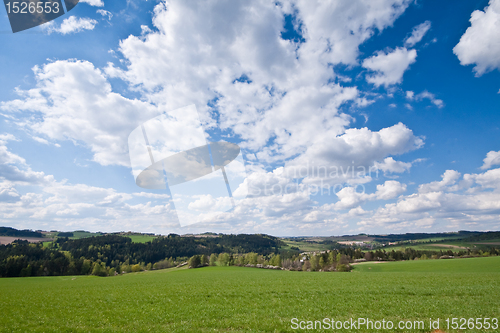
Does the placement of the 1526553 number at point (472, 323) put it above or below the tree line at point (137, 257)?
above

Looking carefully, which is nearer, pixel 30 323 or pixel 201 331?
pixel 201 331

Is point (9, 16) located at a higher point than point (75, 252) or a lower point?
higher

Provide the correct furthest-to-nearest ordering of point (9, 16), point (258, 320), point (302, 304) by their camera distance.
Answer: point (302, 304) < point (258, 320) < point (9, 16)

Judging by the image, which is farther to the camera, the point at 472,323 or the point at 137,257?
the point at 137,257

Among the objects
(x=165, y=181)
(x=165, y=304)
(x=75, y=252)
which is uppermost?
(x=165, y=181)

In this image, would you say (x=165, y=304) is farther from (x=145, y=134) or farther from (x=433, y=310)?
(x=433, y=310)

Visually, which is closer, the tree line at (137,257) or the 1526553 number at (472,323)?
the 1526553 number at (472,323)

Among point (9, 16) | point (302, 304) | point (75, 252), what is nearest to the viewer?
point (9, 16)

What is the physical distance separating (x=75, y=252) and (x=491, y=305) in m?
127

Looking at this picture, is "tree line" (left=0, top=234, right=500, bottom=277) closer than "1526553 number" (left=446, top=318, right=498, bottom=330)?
No

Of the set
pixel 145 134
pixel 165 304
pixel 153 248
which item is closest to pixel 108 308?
pixel 165 304

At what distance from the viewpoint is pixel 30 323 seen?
1014 centimetres

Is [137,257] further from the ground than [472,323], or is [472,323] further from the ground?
[472,323]

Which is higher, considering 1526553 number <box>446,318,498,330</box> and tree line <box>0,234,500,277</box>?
1526553 number <box>446,318,498,330</box>
